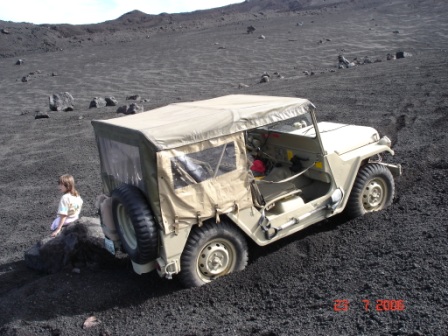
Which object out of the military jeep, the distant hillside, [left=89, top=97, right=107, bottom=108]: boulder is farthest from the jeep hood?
the distant hillside

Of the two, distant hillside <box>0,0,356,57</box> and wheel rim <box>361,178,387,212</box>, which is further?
distant hillside <box>0,0,356,57</box>

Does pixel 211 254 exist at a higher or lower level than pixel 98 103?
lower

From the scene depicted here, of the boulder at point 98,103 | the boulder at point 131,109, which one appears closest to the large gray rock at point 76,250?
the boulder at point 131,109

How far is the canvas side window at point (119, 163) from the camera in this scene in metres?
4.75

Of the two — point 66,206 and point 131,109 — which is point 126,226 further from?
point 131,109

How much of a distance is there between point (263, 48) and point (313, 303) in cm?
2555

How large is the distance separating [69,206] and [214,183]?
2515 mm

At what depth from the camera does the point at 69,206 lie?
6340mm

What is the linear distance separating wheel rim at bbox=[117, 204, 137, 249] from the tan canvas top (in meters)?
0.92

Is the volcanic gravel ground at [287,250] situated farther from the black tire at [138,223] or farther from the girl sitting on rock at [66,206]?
the girl sitting on rock at [66,206]

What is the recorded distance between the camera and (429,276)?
4441mm
